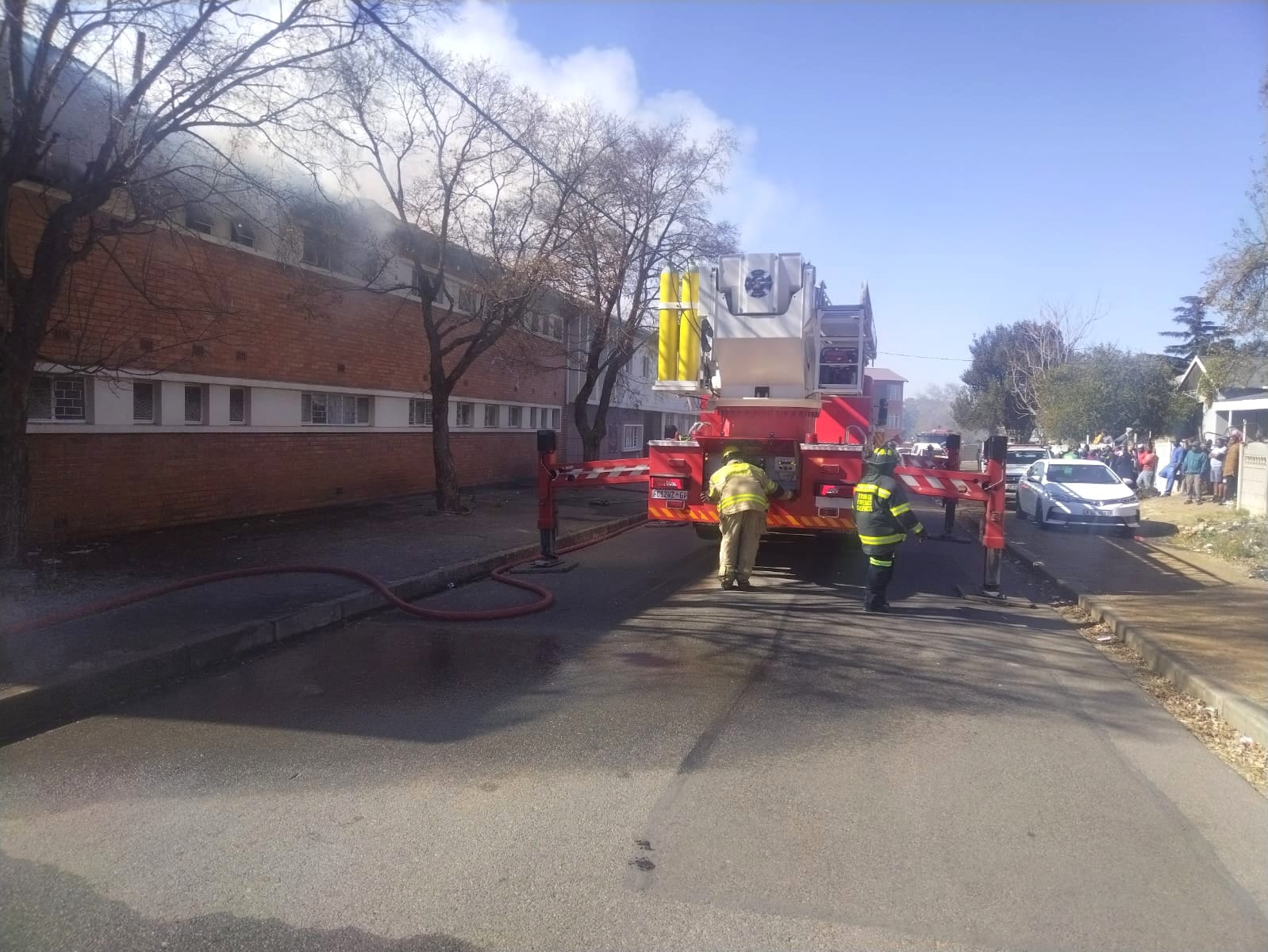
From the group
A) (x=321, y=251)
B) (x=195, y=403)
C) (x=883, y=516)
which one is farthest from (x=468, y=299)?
(x=883, y=516)

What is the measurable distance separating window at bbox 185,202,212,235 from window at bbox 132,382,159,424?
7.20ft

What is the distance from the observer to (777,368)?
10250 millimetres

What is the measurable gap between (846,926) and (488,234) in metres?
12.8

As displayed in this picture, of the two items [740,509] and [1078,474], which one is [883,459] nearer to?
[740,509]

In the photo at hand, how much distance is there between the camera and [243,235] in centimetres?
1334

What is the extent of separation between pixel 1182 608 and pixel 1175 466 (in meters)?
15.0

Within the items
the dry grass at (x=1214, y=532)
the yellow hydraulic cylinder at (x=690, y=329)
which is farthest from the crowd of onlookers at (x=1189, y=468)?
the yellow hydraulic cylinder at (x=690, y=329)

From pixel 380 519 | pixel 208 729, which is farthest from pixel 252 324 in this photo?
pixel 208 729

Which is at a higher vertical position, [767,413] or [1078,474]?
[767,413]

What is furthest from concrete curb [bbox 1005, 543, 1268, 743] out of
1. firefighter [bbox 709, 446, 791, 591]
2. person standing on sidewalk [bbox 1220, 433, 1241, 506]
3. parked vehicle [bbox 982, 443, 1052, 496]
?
parked vehicle [bbox 982, 443, 1052, 496]

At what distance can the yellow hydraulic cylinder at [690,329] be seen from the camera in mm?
10172

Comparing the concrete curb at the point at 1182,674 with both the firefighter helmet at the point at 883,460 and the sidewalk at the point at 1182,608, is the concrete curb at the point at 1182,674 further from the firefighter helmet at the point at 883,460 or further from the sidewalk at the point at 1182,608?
the firefighter helmet at the point at 883,460

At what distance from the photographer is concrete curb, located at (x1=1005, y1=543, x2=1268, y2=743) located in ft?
17.5

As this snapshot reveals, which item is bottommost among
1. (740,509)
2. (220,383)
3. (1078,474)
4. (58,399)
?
(740,509)
